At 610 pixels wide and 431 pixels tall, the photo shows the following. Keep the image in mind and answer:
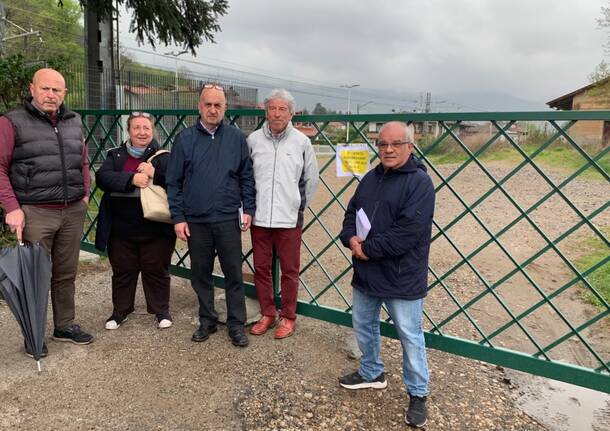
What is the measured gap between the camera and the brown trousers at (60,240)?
104 inches

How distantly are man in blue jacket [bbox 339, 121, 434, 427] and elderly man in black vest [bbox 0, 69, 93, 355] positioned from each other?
1.67m

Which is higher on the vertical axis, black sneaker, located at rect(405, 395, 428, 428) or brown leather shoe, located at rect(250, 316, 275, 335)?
brown leather shoe, located at rect(250, 316, 275, 335)

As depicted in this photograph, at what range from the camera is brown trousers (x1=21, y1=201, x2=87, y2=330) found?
265cm

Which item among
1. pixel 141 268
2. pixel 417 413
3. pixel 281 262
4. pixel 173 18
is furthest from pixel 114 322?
pixel 173 18

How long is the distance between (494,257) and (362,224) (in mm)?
4386

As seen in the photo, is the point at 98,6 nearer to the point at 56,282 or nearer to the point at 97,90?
the point at 97,90

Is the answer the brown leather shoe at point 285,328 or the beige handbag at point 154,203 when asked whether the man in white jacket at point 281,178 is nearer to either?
the brown leather shoe at point 285,328

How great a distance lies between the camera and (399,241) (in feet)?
6.77

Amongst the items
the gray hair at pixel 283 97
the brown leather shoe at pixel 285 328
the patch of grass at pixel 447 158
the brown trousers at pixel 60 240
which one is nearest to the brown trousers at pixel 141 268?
the brown trousers at pixel 60 240

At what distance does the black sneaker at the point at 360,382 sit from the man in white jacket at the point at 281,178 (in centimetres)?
78

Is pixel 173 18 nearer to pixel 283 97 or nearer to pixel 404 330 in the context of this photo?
pixel 283 97

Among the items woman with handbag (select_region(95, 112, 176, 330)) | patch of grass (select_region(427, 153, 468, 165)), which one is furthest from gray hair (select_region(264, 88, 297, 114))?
patch of grass (select_region(427, 153, 468, 165))

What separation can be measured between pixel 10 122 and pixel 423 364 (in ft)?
8.34

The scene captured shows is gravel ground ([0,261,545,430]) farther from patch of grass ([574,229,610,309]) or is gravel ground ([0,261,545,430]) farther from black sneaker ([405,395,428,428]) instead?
patch of grass ([574,229,610,309])
